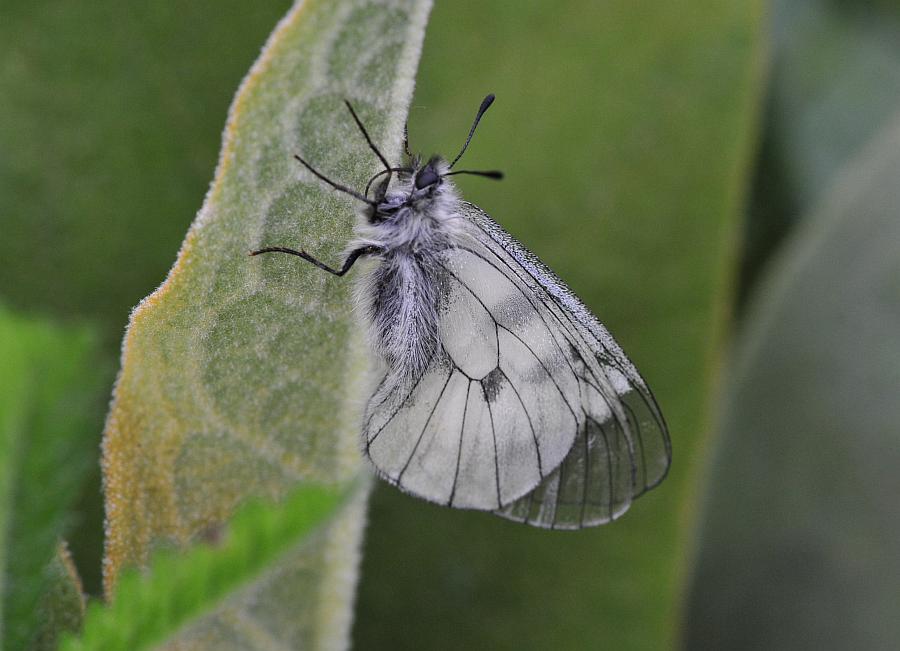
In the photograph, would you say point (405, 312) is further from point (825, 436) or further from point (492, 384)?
point (825, 436)

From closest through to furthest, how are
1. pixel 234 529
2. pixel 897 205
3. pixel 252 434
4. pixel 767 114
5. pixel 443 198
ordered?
pixel 234 529, pixel 252 434, pixel 443 198, pixel 897 205, pixel 767 114

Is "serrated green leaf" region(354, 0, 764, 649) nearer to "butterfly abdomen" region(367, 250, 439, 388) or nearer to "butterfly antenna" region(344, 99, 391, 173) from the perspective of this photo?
"butterfly abdomen" region(367, 250, 439, 388)

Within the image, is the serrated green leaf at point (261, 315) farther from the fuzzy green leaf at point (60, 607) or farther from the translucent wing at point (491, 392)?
the translucent wing at point (491, 392)

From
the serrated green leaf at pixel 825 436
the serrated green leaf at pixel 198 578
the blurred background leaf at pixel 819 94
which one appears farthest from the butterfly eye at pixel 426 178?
the blurred background leaf at pixel 819 94

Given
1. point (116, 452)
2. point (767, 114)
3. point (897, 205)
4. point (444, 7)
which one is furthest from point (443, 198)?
point (767, 114)

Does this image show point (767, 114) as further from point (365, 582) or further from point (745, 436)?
point (365, 582)

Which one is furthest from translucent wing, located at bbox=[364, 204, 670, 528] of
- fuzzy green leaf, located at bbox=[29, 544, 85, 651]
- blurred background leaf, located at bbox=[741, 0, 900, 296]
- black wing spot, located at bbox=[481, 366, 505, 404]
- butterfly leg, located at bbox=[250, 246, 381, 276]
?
blurred background leaf, located at bbox=[741, 0, 900, 296]
